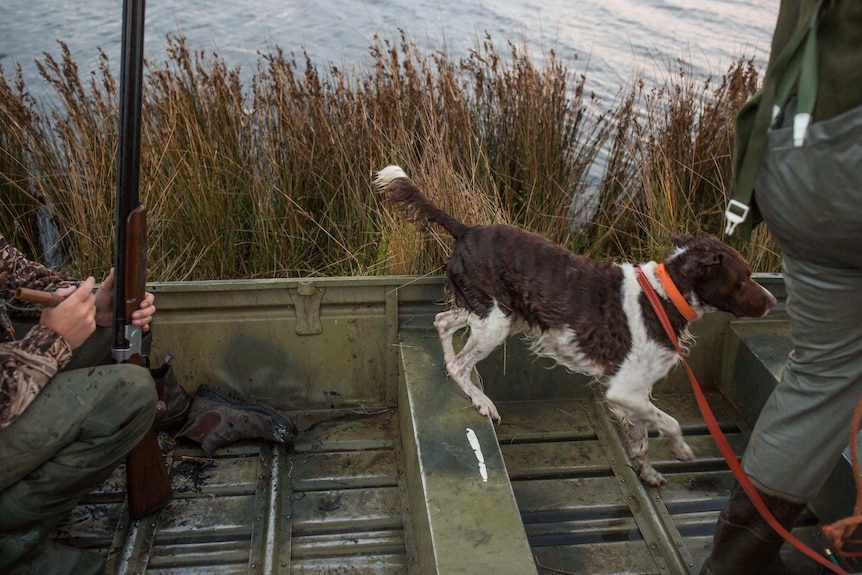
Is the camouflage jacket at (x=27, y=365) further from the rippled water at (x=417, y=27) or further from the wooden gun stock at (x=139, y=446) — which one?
the rippled water at (x=417, y=27)

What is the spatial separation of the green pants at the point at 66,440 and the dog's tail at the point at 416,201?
1327 millimetres

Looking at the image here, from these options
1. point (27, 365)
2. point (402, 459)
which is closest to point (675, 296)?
point (402, 459)

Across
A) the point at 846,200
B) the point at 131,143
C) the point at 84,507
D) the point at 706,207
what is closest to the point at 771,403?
the point at 846,200

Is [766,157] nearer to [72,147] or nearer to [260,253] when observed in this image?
[260,253]

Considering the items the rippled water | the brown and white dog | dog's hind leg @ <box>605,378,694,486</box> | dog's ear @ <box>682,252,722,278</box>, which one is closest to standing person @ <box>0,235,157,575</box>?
the brown and white dog

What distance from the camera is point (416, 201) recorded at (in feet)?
11.4

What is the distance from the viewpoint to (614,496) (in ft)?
10.8

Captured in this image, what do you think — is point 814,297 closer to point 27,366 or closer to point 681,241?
point 681,241

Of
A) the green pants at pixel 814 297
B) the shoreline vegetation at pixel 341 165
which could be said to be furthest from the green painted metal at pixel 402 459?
the shoreline vegetation at pixel 341 165

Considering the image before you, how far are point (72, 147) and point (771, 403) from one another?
3885mm

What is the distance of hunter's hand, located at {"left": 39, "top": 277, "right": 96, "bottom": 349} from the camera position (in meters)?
2.46

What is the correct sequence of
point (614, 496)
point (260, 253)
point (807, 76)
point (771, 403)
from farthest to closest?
point (260, 253) < point (614, 496) < point (771, 403) < point (807, 76)

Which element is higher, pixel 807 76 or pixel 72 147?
pixel 807 76

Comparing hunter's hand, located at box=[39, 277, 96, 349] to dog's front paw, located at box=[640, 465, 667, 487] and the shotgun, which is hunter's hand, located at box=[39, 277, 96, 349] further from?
dog's front paw, located at box=[640, 465, 667, 487]
